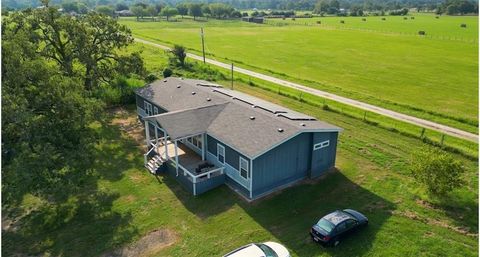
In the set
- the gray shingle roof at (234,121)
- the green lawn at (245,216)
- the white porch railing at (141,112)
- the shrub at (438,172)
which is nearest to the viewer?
the green lawn at (245,216)

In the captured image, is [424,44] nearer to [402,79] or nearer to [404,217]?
[402,79]

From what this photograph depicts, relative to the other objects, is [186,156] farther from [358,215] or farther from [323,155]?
[358,215]

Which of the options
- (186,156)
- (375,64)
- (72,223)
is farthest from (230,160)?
(375,64)

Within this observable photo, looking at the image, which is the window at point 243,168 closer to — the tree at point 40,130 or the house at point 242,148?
the house at point 242,148

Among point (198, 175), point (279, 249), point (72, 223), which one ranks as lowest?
point (72, 223)

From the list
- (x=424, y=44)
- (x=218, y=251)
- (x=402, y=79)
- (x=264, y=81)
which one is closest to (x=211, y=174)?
(x=218, y=251)

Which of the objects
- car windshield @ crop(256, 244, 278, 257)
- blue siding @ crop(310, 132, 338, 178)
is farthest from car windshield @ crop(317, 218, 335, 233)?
blue siding @ crop(310, 132, 338, 178)

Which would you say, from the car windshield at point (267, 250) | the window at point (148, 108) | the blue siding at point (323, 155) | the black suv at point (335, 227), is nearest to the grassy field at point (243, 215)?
the black suv at point (335, 227)

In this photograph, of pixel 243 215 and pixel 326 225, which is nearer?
pixel 326 225

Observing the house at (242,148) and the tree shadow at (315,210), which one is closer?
the tree shadow at (315,210)
